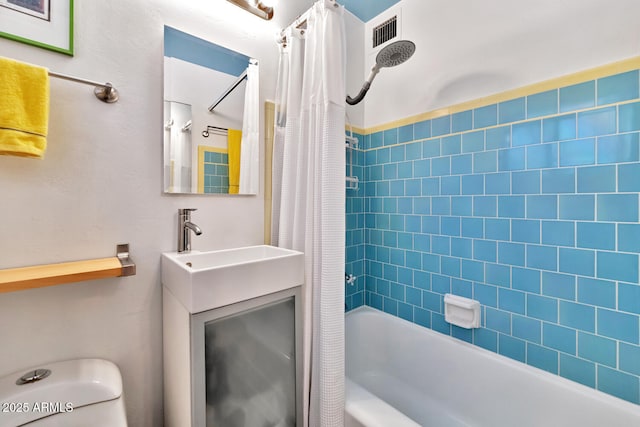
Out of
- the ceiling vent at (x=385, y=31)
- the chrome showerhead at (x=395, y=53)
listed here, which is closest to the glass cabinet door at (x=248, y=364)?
the chrome showerhead at (x=395, y=53)

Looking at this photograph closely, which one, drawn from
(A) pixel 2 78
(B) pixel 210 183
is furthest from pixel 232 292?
(A) pixel 2 78

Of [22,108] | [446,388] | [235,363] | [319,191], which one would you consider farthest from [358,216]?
[22,108]

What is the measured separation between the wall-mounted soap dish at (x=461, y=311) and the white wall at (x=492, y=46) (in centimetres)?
111

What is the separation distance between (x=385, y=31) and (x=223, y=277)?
6.40 feet

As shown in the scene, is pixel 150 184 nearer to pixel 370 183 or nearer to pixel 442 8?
pixel 370 183

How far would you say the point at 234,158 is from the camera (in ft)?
4.31

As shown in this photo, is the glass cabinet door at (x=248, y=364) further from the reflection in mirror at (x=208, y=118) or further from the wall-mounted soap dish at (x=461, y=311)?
the wall-mounted soap dish at (x=461, y=311)

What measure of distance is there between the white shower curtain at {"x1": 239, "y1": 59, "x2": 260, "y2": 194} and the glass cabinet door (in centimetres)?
61

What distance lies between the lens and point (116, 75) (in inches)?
39.4

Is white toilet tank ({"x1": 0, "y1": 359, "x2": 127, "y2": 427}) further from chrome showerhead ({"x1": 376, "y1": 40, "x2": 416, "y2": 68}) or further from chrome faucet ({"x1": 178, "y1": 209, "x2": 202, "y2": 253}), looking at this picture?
chrome showerhead ({"x1": 376, "y1": 40, "x2": 416, "y2": 68})

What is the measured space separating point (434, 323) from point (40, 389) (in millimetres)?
1736

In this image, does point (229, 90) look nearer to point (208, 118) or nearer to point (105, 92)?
point (208, 118)

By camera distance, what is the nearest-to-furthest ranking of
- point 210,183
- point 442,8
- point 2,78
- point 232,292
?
point 2,78 < point 232,292 < point 210,183 < point 442,8

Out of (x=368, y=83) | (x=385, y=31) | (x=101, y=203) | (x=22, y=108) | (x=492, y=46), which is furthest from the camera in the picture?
(x=385, y=31)
